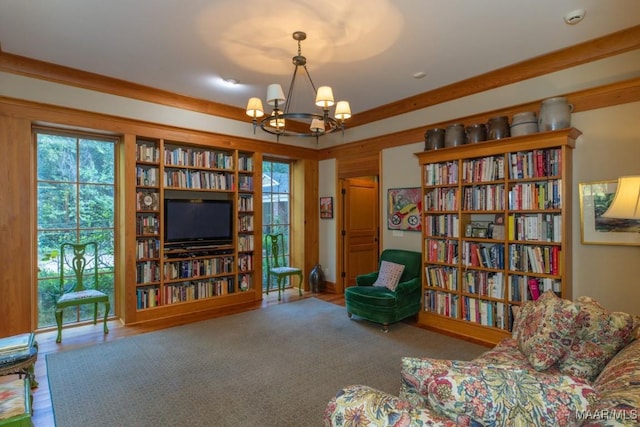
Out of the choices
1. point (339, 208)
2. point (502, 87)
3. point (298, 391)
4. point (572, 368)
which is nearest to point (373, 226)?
point (339, 208)

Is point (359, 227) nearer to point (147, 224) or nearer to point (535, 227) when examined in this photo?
point (535, 227)

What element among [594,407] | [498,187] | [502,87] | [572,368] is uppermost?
[502,87]

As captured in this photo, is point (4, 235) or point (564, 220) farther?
point (4, 235)

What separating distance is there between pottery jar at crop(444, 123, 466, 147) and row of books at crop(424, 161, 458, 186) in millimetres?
234

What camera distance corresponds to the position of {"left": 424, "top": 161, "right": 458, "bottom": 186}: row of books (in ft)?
13.4

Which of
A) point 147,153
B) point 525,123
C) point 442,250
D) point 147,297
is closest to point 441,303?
point 442,250

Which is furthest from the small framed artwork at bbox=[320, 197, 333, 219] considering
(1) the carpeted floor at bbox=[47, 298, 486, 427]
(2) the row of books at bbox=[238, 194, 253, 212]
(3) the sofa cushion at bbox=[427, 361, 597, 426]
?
(3) the sofa cushion at bbox=[427, 361, 597, 426]

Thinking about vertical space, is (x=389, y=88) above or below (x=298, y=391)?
above

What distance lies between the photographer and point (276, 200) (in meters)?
6.29

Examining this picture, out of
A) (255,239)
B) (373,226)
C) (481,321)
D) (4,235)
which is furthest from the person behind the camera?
(373,226)

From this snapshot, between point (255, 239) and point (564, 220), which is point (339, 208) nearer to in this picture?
point (255, 239)

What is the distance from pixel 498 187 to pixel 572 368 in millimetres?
2220

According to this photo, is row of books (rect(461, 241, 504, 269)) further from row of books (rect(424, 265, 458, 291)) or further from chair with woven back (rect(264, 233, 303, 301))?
chair with woven back (rect(264, 233, 303, 301))

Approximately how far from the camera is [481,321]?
3.83 metres
